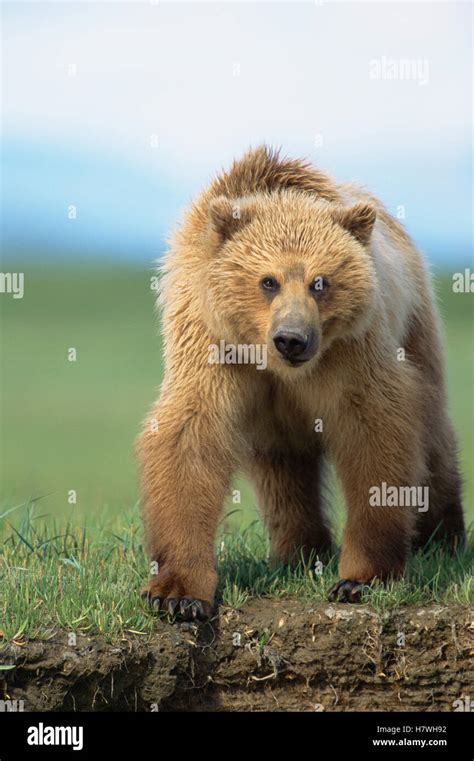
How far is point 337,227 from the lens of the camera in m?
6.96

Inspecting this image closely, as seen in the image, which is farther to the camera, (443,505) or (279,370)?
(443,505)

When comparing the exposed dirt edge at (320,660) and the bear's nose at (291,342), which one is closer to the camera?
the bear's nose at (291,342)

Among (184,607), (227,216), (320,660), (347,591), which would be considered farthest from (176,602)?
(227,216)

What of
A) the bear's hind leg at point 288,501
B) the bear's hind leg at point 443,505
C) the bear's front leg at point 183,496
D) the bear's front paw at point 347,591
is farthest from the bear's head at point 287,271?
the bear's hind leg at point 443,505

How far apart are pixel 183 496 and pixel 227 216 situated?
62.6 inches

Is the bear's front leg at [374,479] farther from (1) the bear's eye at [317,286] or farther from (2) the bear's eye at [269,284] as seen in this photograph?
(2) the bear's eye at [269,284]

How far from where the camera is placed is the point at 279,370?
687 centimetres

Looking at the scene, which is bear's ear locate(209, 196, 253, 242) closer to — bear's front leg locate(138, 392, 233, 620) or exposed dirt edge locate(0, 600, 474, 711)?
bear's front leg locate(138, 392, 233, 620)

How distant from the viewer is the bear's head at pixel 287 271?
6707 mm

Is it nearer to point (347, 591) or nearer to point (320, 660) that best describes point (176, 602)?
point (320, 660)
